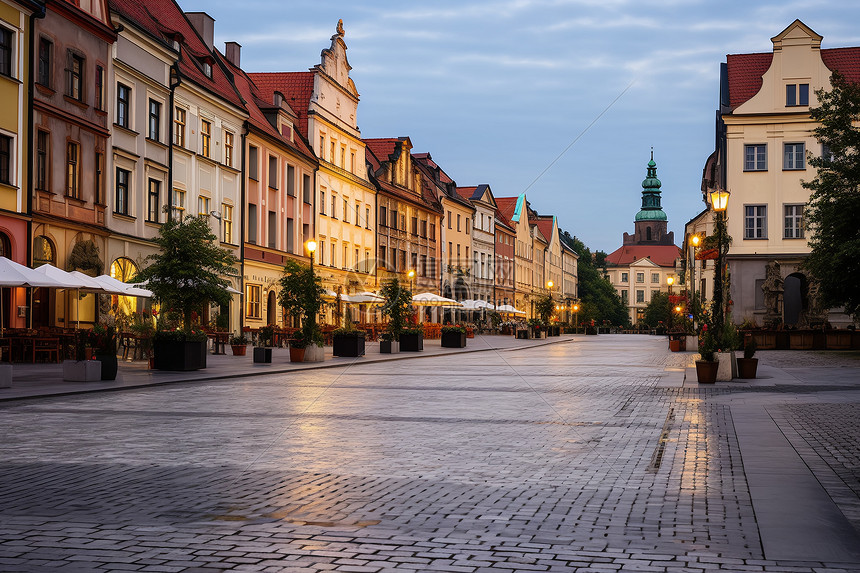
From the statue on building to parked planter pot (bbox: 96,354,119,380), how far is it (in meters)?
37.6

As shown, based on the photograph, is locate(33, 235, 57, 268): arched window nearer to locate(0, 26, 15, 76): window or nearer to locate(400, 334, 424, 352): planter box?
locate(0, 26, 15, 76): window

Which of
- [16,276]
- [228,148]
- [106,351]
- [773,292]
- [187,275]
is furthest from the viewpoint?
[773,292]

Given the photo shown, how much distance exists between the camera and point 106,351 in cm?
2062

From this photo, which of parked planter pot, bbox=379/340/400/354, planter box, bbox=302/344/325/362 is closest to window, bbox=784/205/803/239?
parked planter pot, bbox=379/340/400/354

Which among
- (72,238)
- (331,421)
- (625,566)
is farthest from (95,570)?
(72,238)

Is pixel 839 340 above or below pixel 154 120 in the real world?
below

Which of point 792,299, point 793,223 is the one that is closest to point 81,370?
point 793,223

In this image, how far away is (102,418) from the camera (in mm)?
13727

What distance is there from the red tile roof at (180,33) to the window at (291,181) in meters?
6.21

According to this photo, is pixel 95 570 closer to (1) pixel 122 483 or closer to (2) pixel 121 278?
(1) pixel 122 483

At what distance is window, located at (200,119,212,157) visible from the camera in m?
42.0

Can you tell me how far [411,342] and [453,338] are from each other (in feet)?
20.3

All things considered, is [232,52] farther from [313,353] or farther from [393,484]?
[393,484]

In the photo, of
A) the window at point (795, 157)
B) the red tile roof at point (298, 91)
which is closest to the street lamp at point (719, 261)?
the window at point (795, 157)
